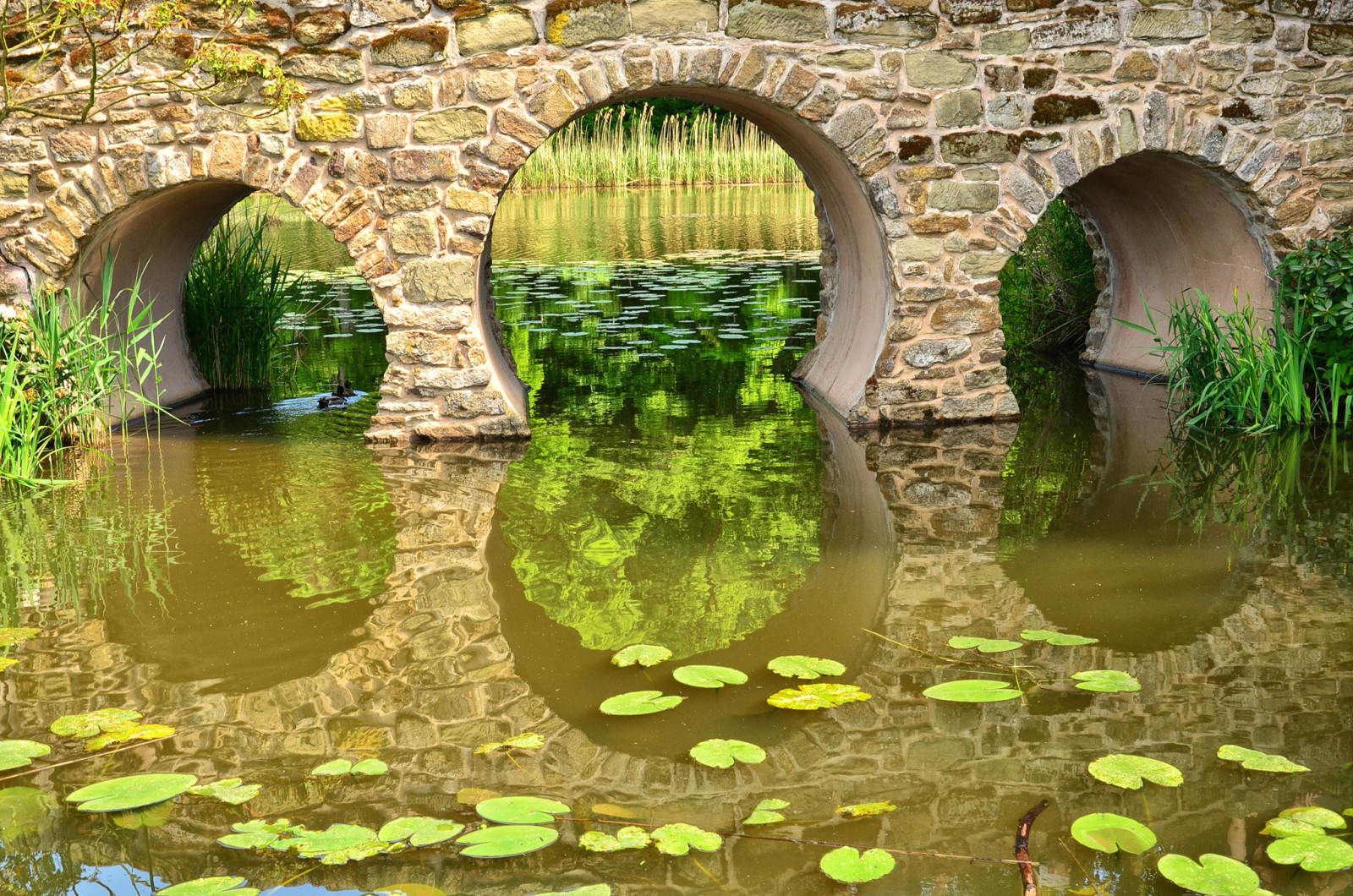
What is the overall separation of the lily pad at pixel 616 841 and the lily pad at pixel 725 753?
345 millimetres

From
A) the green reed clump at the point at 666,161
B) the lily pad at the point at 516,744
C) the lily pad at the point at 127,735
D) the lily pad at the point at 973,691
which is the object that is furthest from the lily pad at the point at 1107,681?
the green reed clump at the point at 666,161

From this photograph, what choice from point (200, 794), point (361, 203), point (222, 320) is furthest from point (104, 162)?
point (200, 794)

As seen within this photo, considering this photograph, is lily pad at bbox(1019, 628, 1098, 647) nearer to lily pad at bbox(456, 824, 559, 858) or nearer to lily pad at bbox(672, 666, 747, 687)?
lily pad at bbox(672, 666, 747, 687)

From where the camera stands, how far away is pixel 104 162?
6.12 metres

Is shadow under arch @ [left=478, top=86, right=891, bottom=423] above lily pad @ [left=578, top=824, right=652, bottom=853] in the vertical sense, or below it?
above

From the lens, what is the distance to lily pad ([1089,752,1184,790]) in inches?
116

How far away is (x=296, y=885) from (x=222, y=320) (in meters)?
6.14

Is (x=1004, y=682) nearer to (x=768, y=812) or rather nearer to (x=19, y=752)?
(x=768, y=812)

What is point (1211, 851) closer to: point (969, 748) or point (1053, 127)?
point (969, 748)

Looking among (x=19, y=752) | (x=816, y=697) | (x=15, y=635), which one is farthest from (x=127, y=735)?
(x=816, y=697)

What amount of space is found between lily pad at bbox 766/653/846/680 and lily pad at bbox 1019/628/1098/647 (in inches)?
24.8

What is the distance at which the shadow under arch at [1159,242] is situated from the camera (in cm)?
693

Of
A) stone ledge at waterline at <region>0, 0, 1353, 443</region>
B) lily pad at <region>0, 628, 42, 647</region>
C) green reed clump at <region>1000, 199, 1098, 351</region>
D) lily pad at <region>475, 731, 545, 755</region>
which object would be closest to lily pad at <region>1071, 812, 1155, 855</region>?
lily pad at <region>475, 731, 545, 755</region>

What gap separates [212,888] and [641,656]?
1.45 metres
